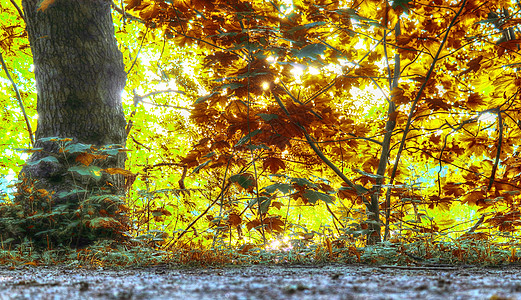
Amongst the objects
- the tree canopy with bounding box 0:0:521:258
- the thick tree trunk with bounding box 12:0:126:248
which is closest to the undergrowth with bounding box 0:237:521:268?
the tree canopy with bounding box 0:0:521:258

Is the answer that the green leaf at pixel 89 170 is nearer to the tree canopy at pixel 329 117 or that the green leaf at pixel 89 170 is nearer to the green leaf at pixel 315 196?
the tree canopy at pixel 329 117

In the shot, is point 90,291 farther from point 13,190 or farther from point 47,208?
point 13,190

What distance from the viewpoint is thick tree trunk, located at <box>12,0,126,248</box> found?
9.11ft

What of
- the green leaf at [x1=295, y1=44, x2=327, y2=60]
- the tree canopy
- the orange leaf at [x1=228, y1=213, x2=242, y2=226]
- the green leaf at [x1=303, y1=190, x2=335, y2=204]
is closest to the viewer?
the green leaf at [x1=295, y1=44, x2=327, y2=60]

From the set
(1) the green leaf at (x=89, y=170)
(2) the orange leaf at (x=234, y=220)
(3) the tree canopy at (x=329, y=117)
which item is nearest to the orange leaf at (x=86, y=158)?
(1) the green leaf at (x=89, y=170)

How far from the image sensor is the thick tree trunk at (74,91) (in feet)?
9.11

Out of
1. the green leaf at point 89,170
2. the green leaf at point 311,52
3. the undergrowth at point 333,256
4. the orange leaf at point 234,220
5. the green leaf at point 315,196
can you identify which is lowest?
the undergrowth at point 333,256

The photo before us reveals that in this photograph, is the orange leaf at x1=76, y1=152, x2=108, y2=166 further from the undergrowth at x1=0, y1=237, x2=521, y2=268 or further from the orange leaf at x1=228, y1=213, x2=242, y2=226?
the orange leaf at x1=228, y1=213, x2=242, y2=226

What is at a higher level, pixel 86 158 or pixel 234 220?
pixel 86 158

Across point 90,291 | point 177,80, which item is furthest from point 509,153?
point 177,80

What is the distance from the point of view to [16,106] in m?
7.48

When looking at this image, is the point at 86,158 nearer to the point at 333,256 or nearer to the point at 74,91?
the point at 74,91

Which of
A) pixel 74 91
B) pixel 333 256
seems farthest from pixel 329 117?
pixel 74 91

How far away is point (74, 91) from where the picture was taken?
293 centimetres
